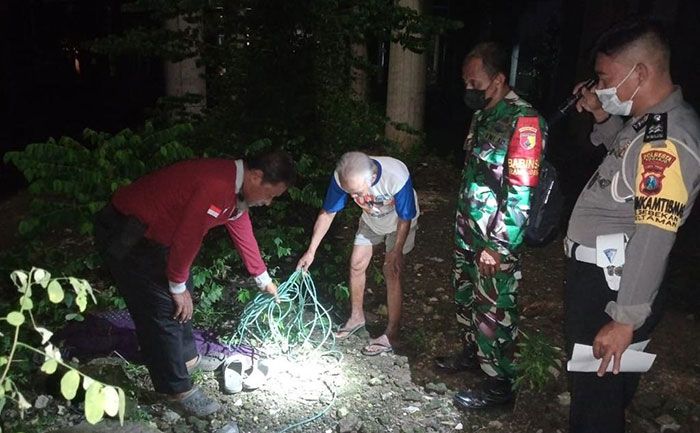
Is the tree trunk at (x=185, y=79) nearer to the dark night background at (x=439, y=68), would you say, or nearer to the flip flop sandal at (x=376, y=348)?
the dark night background at (x=439, y=68)

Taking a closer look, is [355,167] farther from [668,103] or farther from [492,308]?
[668,103]

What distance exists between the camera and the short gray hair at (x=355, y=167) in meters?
3.29

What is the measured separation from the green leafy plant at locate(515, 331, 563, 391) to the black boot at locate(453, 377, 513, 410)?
0.14m

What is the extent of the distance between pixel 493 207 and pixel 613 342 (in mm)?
1200

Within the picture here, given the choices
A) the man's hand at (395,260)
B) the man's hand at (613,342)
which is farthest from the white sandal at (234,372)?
the man's hand at (613,342)

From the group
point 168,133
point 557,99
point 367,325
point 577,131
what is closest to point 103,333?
point 168,133

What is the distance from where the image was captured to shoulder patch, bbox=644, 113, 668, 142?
1.95 meters


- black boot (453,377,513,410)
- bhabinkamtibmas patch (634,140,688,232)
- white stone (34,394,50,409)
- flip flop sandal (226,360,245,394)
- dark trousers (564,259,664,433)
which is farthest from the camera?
flip flop sandal (226,360,245,394)

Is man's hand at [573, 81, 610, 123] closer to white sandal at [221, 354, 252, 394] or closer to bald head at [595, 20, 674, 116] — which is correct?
bald head at [595, 20, 674, 116]

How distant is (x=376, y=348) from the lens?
4027mm

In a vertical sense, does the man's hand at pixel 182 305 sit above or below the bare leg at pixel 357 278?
above

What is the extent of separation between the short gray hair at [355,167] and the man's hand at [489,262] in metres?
0.87

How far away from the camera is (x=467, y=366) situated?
151 inches

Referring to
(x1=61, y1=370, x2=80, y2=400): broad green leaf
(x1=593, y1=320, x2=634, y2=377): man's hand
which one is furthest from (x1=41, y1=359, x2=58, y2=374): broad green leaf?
(x1=593, y1=320, x2=634, y2=377): man's hand
